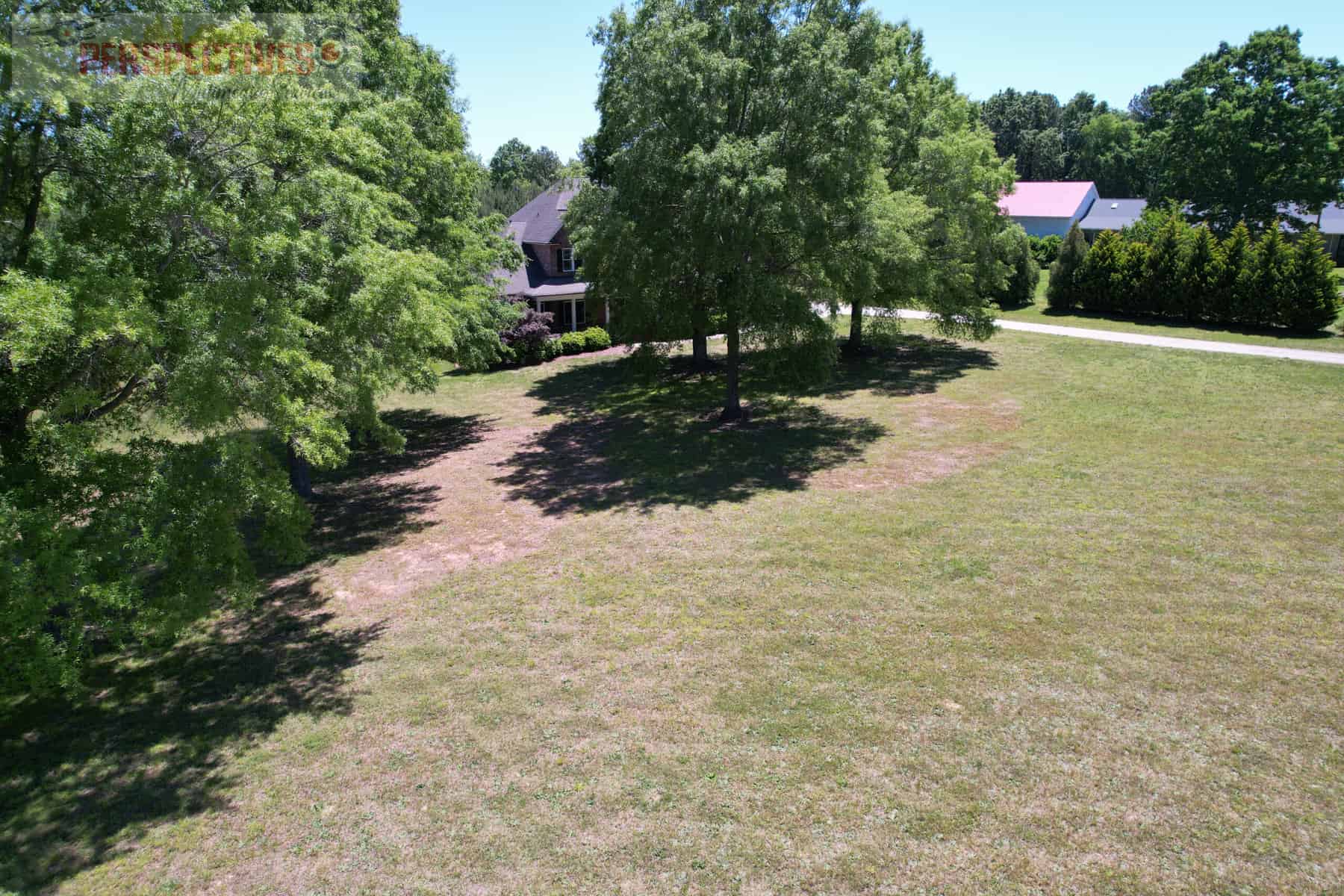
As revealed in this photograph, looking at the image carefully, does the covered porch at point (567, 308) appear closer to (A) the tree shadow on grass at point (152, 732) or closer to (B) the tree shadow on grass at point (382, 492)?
(B) the tree shadow on grass at point (382, 492)

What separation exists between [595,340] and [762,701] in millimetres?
26576

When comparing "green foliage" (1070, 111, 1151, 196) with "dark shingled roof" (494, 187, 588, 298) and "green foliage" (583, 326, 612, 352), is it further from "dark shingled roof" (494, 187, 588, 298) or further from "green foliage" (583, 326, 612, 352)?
"green foliage" (583, 326, 612, 352)

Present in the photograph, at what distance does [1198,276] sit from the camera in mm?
28594

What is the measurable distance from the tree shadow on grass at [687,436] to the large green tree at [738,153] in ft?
9.12

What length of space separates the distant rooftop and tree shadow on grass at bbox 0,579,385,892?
201 ft

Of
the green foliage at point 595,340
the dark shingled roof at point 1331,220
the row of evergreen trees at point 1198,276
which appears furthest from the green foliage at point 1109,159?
the green foliage at point 595,340

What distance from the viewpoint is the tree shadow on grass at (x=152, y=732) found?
659 cm

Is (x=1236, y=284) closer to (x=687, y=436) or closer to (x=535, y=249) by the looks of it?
(x=687, y=436)

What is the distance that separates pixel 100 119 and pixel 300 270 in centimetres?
246

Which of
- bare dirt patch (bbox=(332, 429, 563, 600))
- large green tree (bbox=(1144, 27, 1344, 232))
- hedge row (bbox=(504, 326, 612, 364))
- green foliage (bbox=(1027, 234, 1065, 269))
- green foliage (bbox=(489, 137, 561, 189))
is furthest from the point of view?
green foliage (bbox=(489, 137, 561, 189))

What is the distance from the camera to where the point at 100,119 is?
7945 millimetres

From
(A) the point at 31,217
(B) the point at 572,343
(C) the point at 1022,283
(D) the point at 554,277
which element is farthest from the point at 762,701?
(C) the point at 1022,283

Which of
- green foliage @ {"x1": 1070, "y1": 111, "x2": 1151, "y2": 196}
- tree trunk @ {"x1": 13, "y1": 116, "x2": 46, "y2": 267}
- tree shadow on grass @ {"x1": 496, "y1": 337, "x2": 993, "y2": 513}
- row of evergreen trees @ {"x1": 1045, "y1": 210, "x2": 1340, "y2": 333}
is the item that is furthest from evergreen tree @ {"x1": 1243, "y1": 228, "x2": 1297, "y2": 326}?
green foliage @ {"x1": 1070, "y1": 111, "x2": 1151, "y2": 196}

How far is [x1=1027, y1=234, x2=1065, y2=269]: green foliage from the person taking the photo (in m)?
46.9
